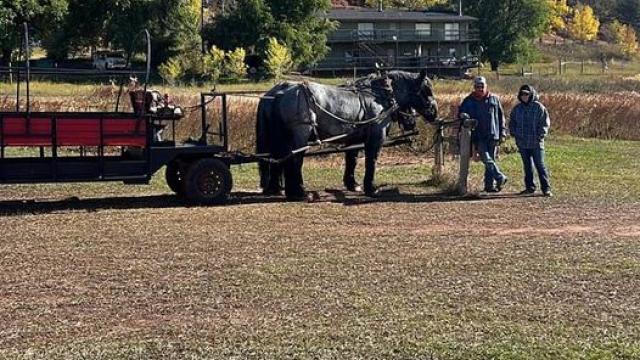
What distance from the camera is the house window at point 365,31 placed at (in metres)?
87.9

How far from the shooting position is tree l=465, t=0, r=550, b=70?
98562mm

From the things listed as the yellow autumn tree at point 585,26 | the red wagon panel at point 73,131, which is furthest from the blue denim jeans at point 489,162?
the yellow autumn tree at point 585,26

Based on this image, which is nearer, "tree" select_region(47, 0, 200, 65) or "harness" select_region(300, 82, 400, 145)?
"harness" select_region(300, 82, 400, 145)

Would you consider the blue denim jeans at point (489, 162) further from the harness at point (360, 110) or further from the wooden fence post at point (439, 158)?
the harness at point (360, 110)

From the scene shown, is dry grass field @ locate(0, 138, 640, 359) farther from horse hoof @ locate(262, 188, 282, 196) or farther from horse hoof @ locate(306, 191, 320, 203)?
horse hoof @ locate(262, 188, 282, 196)

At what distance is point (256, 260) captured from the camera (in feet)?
30.5

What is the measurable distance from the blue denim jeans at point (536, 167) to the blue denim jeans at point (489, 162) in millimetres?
413

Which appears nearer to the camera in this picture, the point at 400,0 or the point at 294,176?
the point at 294,176

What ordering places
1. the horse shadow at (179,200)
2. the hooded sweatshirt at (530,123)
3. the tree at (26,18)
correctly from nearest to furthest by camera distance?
the horse shadow at (179,200) → the hooded sweatshirt at (530,123) → the tree at (26,18)

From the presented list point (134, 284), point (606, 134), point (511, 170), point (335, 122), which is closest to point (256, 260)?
point (134, 284)

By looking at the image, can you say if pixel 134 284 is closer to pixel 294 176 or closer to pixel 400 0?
pixel 294 176

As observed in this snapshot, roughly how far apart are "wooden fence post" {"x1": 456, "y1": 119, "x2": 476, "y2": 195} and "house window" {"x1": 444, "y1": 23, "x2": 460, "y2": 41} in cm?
7782

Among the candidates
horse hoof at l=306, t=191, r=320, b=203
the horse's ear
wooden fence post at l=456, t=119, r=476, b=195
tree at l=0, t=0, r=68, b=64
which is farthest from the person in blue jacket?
tree at l=0, t=0, r=68, b=64

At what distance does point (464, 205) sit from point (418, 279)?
5.15 m
